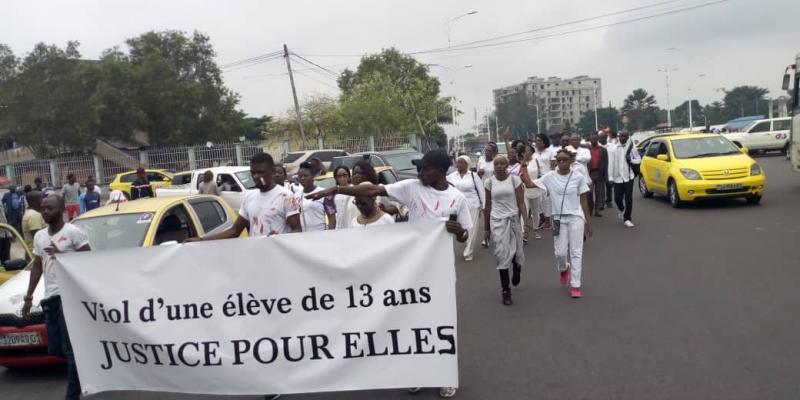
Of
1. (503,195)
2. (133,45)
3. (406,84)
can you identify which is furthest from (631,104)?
(503,195)

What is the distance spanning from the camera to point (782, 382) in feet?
16.0

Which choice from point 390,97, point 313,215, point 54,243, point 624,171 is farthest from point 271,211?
point 390,97

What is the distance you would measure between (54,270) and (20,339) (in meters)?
1.49

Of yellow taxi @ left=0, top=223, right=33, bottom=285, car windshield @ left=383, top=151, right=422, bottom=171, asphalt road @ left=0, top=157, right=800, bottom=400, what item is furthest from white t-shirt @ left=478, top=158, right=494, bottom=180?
car windshield @ left=383, top=151, right=422, bottom=171

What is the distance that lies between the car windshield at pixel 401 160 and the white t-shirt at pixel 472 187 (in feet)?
34.7

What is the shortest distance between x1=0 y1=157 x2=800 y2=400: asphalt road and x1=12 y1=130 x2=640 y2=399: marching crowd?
44 cm

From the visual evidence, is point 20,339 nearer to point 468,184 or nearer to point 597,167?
point 468,184

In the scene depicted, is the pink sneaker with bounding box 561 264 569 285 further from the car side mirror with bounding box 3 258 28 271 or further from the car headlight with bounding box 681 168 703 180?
the car headlight with bounding box 681 168 703 180

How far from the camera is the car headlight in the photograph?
14.3m

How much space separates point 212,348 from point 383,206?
2.04 metres

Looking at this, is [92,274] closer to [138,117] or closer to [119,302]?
[119,302]

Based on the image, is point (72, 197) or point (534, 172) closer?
point (534, 172)

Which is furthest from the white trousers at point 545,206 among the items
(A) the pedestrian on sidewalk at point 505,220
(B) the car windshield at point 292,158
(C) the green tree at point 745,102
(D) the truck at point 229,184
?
(C) the green tree at point 745,102

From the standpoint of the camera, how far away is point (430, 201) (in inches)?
207
